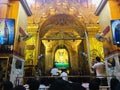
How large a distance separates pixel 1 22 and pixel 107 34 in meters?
5.23

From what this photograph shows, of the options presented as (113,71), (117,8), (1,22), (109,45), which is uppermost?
(117,8)

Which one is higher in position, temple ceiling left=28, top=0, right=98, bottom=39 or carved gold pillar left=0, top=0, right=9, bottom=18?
temple ceiling left=28, top=0, right=98, bottom=39

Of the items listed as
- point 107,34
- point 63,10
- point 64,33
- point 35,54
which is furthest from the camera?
point 64,33

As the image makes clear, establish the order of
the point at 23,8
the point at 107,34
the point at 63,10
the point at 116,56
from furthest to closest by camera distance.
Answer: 1. the point at 63,10
2. the point at 23,8
3. the point at 107,34
4. the point at 116,56

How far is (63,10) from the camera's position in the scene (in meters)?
15.9

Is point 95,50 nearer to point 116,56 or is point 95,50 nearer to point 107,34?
point 107,34

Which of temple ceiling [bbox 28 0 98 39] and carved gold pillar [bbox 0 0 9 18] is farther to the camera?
temple ceiling [bbox 28 0 98 39]

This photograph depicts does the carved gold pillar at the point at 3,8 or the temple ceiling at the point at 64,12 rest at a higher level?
the temple ceiling at the point at 64,12

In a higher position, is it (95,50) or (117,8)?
(117,8)

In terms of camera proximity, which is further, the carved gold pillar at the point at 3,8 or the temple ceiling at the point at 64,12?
the temple ceiling at the point at 64,12

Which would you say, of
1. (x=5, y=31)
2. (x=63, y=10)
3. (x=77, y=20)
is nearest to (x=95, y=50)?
(x=77, y=20)

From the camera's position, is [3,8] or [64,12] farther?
[64,12]

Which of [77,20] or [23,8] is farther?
[77,20]

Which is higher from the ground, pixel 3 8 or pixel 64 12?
pixel 64 12
